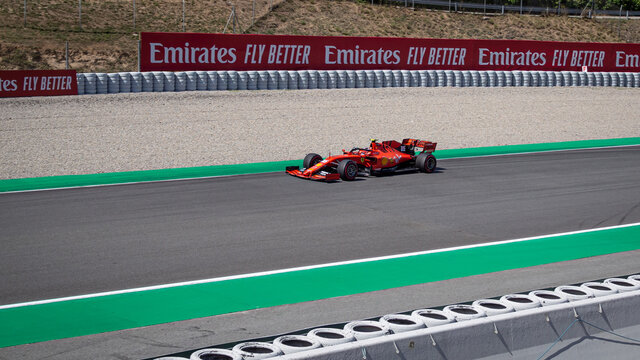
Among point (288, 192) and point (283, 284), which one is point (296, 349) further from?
point (288, 192)

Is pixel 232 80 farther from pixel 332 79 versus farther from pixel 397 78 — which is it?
pixel 397 78

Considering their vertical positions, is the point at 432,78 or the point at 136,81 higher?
the point at 432,78

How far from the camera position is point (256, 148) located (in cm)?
1914

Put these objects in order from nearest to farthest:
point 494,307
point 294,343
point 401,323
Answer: point 294,343 → point 401,323 → point 494,307

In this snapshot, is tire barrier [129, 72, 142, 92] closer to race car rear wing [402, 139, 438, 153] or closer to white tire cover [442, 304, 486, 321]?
race car rear wing [402, 139, 438, 153]

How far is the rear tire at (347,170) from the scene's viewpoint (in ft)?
48.6

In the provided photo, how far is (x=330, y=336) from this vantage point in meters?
5.81

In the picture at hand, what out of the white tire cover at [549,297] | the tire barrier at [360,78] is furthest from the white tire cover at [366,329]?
the tire barrier at [360,78]

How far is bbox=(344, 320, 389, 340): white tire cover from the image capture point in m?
5.57

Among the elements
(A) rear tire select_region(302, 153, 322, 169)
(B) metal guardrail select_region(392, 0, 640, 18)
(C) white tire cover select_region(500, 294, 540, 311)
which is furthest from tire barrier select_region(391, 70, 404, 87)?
(C) white tire cover select_region(500, 294, 540, 311)

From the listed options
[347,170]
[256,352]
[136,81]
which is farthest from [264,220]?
[136,81]

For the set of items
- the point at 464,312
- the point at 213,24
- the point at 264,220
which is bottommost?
the point at 264,220

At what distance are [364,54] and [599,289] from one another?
22886 mm

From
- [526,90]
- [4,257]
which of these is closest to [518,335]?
[4,257]
